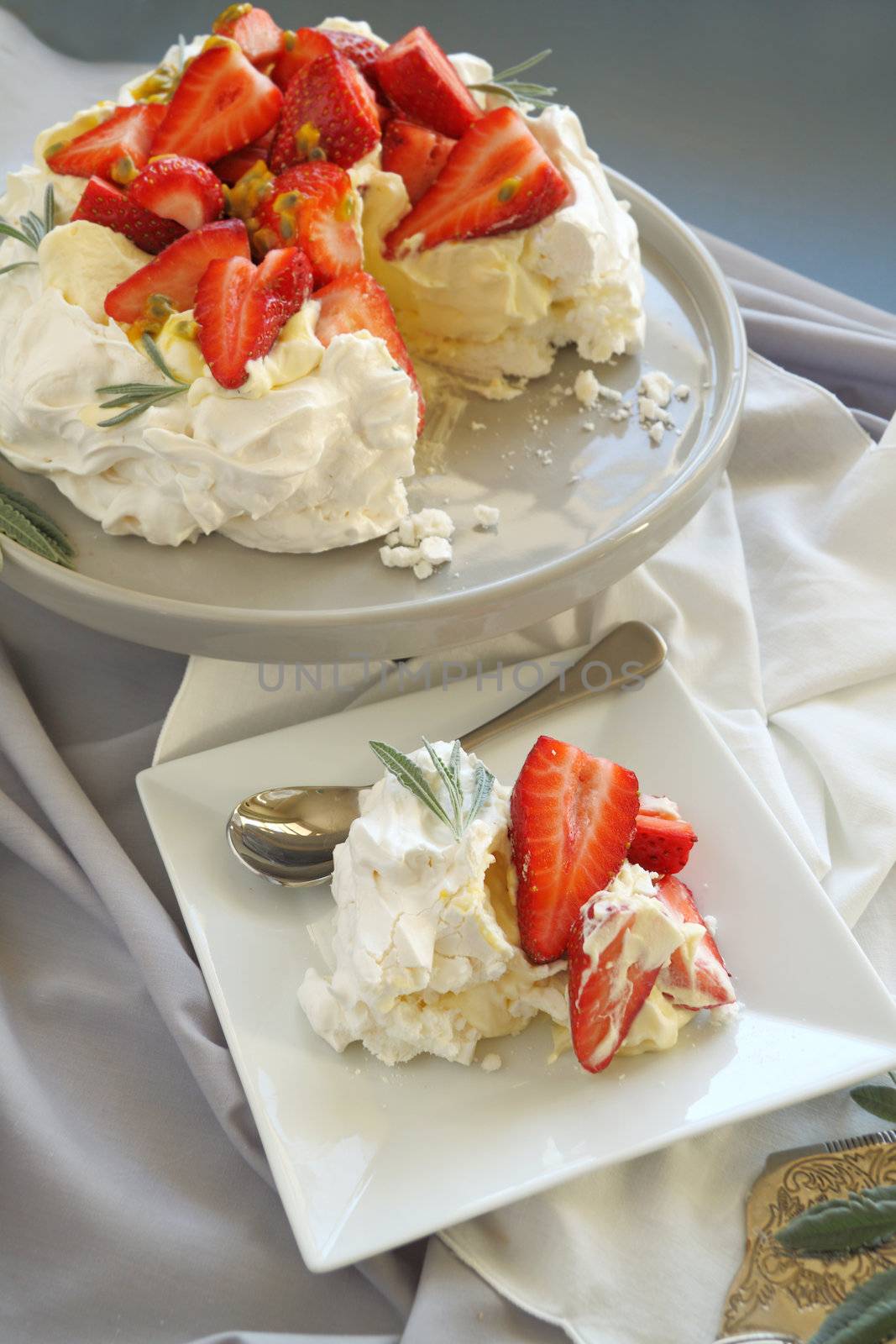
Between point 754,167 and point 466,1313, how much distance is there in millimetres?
2355

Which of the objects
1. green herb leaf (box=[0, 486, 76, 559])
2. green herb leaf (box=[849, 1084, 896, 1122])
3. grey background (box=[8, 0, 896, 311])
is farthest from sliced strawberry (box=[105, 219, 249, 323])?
grey background (box=[8, 0, 896, 311])

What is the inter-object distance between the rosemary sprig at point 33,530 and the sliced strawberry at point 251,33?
0.73 m

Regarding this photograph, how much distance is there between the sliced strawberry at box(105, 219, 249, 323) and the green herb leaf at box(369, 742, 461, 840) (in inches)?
24.5

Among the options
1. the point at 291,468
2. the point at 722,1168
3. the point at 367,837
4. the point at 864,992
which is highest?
the point at 291,468

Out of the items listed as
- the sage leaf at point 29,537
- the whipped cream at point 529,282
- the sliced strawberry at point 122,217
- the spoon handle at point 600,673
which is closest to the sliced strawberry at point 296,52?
the whipped cream at point 529,282

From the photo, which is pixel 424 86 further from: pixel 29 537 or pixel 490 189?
pixel 29 537

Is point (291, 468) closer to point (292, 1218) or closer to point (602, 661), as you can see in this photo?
point (602, 661)

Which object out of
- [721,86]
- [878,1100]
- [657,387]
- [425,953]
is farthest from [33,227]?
[721,86]

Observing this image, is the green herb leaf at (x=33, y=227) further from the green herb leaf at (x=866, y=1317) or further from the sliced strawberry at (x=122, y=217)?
the green herb leaf at (x=866, y=1317)

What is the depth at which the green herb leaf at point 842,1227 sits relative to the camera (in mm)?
1117

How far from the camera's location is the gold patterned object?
111 cm

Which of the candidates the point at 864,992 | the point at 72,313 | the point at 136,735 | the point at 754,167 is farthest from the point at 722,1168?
the point at 754,167

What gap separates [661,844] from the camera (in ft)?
4.17

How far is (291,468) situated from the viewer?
4.59ft
